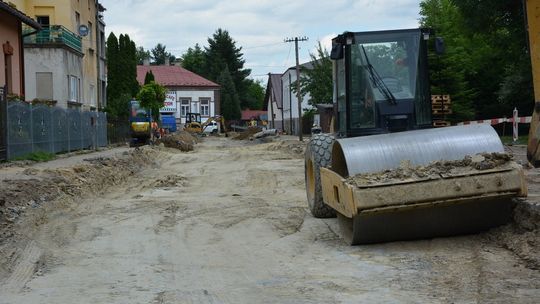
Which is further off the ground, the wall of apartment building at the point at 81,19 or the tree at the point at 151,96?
the wall of apartment building at the point at 81,19

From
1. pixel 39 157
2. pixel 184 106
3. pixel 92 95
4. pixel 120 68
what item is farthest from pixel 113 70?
pixel 39 157

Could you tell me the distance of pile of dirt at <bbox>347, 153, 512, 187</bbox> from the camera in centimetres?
729

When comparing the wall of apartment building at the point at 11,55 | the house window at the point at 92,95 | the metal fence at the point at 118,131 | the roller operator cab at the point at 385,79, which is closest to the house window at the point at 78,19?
the house window at the point at 92,95

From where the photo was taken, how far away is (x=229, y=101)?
313ft

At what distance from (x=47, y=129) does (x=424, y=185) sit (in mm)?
19194

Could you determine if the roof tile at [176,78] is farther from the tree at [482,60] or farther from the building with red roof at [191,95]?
the tree at [482,60]

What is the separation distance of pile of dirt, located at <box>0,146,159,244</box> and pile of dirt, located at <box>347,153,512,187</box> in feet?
16.2

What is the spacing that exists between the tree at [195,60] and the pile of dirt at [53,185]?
299 ft

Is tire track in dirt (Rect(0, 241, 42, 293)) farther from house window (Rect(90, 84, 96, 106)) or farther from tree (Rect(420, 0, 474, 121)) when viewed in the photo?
house window (Rect(90, 84, 96, 106))

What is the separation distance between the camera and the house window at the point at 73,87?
3603cm

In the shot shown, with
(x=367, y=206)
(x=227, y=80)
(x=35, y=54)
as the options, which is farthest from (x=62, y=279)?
(x=227, y=80)

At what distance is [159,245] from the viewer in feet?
27.8

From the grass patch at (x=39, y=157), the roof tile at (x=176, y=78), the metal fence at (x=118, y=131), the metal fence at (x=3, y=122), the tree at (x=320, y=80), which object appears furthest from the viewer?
the roof tile at (x=176, y=78)

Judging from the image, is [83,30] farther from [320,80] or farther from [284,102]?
[284,102]
